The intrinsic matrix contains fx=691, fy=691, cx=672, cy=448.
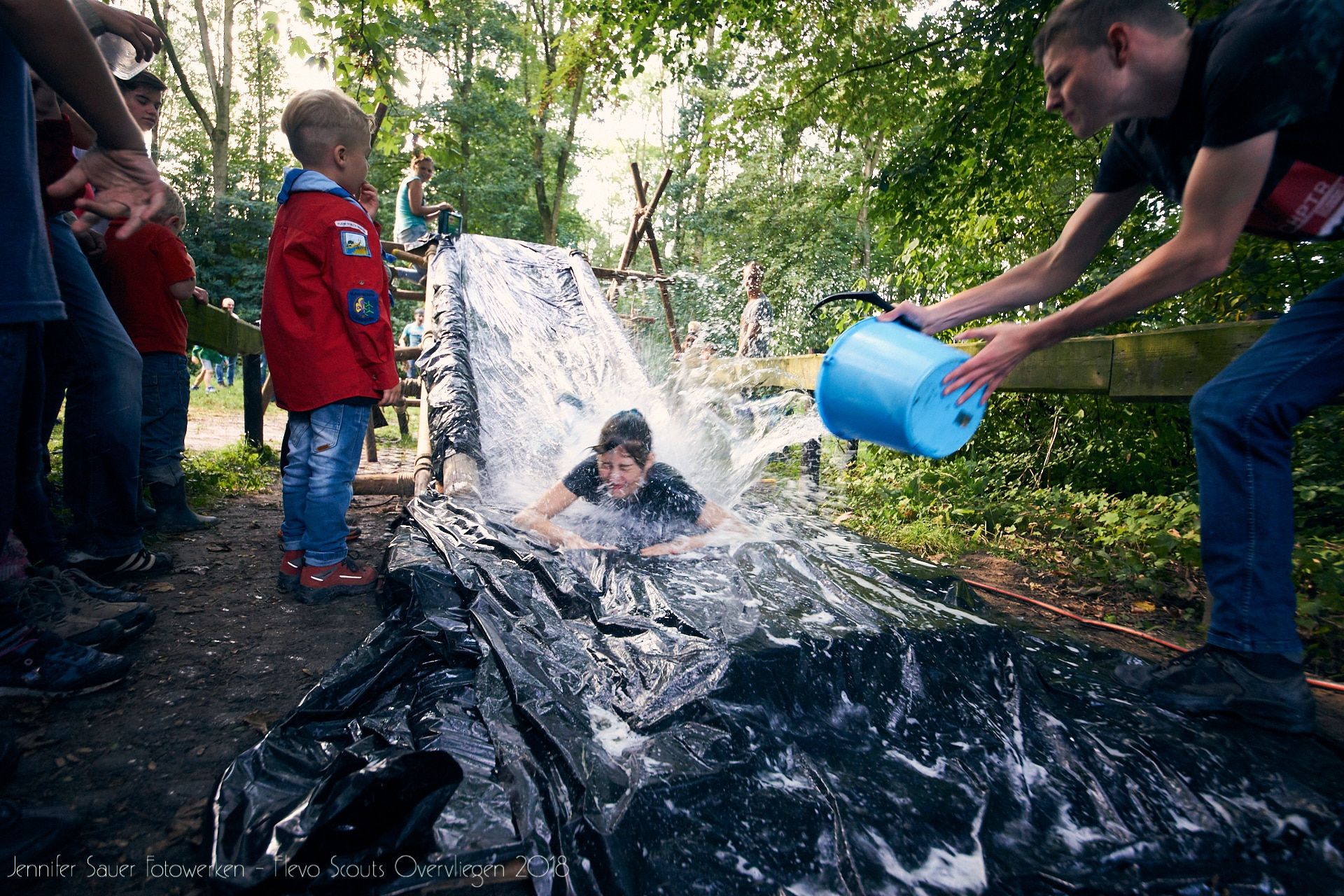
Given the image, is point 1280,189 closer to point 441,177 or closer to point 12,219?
point 12,219

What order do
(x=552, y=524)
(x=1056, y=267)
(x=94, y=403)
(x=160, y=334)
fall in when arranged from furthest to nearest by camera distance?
(x=160, y=334)
(x=552, y=524)
(x=94, y=403)
(x=1056, y=267)

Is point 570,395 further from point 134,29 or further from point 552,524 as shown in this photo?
point 134,29

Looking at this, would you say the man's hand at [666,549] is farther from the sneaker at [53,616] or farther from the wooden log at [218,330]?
the wooden log at [218,330]

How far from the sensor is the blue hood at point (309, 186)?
2412 mm

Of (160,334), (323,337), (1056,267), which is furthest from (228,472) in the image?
(1056,267)

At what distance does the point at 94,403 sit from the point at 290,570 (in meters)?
0.81

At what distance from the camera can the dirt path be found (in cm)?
113

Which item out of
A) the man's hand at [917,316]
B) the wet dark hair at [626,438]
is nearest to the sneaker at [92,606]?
the wet dark hair at [626,438]

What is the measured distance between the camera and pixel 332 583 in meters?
2.40

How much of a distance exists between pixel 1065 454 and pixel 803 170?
17191mm

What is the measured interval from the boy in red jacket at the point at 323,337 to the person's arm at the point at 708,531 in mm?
1085

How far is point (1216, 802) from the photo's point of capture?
1.26 m

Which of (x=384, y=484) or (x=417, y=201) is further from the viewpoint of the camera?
(x=417, y=201)

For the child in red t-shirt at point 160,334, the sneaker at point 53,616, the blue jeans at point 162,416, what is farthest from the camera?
the blue jeans at point 162,416
